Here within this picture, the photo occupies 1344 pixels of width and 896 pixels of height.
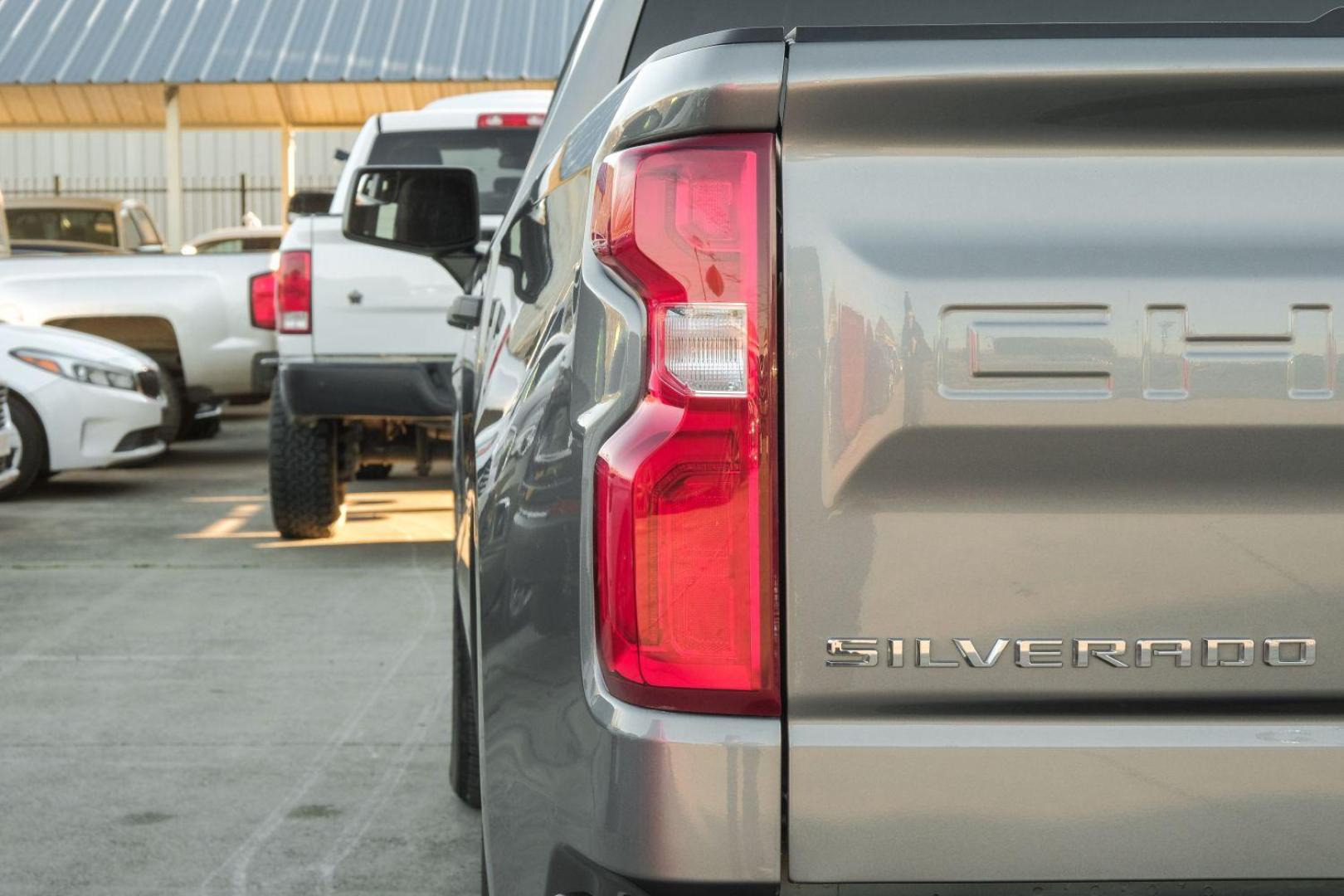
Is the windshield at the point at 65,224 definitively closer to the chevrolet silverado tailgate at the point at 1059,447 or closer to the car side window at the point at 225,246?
the car side window at the point at 225,246

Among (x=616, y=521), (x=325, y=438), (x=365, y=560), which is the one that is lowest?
(x=365, y=560)

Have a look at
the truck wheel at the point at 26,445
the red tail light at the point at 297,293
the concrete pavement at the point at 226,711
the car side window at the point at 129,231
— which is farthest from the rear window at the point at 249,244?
the red tail light at the point at 297,293

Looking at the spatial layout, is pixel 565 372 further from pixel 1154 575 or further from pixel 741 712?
pixel 1154 575

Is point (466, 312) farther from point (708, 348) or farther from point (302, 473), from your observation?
point (302, 473)

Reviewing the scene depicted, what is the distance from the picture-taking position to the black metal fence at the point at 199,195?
3155 cm

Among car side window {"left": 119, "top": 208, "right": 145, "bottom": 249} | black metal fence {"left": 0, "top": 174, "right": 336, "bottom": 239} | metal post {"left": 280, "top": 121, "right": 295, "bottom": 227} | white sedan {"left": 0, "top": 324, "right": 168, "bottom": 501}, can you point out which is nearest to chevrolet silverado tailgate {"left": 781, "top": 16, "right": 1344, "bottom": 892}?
white sedan {"left": 0, "top": 324, "right": 168, "bottom": 501}

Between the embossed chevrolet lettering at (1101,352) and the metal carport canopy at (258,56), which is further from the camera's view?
the metal carport canopy at (258,56)

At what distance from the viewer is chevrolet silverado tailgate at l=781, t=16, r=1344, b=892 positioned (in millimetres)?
1555

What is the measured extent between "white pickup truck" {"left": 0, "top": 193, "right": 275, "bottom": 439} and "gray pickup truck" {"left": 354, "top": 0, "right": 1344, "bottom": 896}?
9.52m

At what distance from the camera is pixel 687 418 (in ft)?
5.19

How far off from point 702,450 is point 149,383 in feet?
29.7

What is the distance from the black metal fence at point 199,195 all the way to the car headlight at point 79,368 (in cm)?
2179

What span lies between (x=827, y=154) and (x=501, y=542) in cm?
62

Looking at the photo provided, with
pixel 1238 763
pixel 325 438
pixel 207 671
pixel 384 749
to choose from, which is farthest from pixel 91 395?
→ pixel 1238 763
